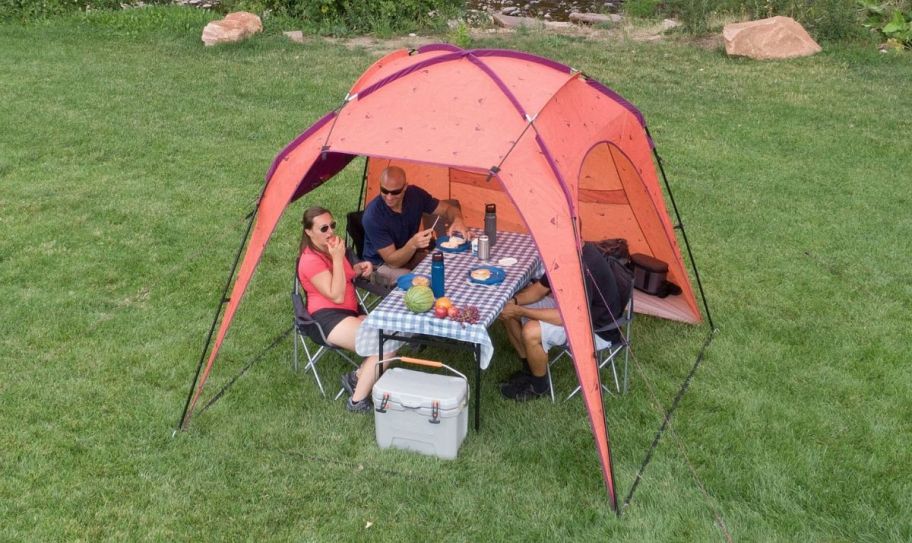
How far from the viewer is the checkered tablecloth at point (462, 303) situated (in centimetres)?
495

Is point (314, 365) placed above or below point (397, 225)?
below

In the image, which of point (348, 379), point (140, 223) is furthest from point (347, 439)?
point (140, 223)

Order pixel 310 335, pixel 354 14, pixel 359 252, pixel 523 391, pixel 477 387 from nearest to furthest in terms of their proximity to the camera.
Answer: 1. pixel 477 387
2. pixel 310 335
3. pixel 523 391
4. pixel 359 252
5. pixel 354 14

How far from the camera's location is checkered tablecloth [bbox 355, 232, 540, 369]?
16.2 feet

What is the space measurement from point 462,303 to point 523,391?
2.39 ft

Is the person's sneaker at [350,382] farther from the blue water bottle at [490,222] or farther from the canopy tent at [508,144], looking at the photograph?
the blue water bottle at [490,222]

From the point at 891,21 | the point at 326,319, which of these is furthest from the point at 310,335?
the point at 891,21

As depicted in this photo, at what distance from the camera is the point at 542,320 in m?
5.37

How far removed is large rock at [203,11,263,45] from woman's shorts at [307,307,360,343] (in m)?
10.1

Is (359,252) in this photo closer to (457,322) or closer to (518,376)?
(518,376)

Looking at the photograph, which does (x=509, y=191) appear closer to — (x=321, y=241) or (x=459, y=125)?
(x=459, y=125)

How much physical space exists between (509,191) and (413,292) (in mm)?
810

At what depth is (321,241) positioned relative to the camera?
5.41 m

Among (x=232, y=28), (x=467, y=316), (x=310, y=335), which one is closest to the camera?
(x=467, y=316)
